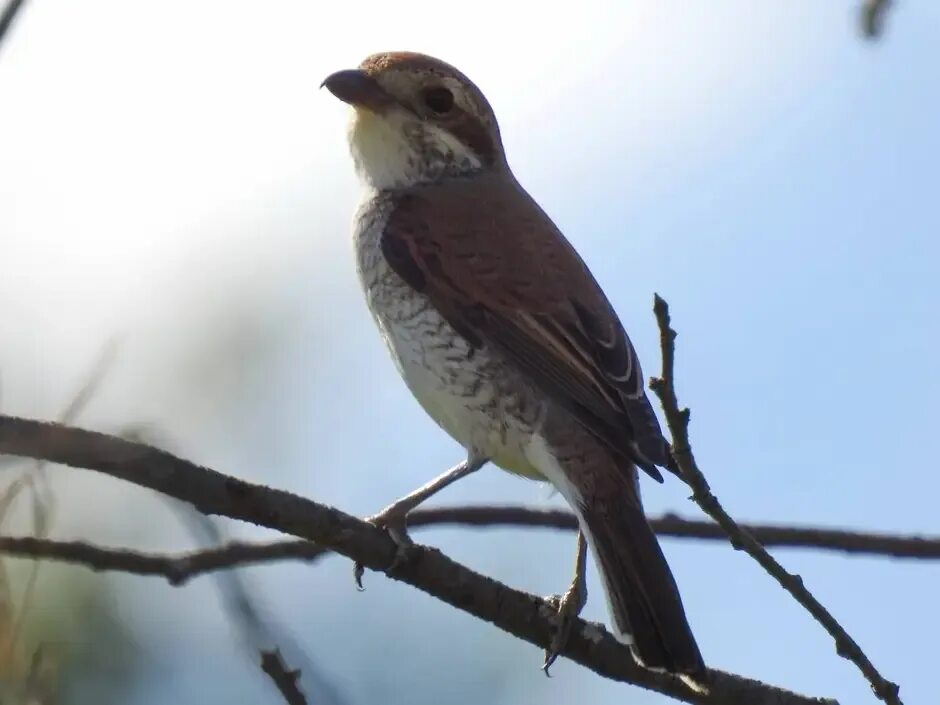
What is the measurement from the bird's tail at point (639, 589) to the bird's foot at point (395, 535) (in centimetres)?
47

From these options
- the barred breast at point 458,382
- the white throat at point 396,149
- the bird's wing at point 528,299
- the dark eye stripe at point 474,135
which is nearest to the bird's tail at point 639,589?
the bird's wing at point 528,299

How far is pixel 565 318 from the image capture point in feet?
12.9

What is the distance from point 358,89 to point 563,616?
1.88 m

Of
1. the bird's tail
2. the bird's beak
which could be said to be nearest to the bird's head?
the bird's beak

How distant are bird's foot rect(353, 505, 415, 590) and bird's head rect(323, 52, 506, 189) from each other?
4.20 feet

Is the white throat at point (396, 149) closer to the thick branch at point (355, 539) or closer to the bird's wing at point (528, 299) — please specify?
the bird's wing at point (528, 299)

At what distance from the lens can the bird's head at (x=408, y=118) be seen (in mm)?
4344

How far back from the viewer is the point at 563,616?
10.4 ft

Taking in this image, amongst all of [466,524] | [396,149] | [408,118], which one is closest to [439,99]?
[408,118]

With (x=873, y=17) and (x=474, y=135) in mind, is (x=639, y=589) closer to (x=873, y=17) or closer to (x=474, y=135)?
(x=873, y=17)

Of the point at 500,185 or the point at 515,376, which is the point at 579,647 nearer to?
the point at 515,376

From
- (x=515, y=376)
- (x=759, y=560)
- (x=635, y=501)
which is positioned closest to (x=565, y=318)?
(x=515, y=376)

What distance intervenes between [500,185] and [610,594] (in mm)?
1865

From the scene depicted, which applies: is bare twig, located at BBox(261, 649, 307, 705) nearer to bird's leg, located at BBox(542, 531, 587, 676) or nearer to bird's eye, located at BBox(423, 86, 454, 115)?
bird's leg, located at BBox(542, 531, 587, 676)
